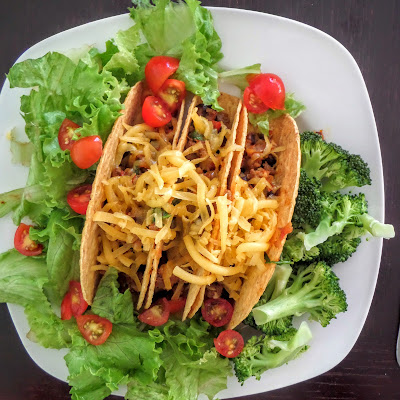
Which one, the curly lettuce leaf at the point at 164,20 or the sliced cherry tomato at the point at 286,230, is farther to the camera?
the curly lettuce leaf at the point at 164,20

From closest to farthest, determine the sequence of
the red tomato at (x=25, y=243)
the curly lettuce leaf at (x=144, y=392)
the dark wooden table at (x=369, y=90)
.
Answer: the curly lettuce leaf at (x=144, y=392) < the red tomato at (x=25, y=243) < the dark wooden table at (x=369, y=90)

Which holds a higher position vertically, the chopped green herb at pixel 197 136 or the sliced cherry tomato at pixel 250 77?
the sliced cherry tomato at pixel 250 77

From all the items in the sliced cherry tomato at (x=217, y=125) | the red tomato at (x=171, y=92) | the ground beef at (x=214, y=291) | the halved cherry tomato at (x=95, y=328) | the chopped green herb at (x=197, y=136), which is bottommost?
the halved cherry tomato at (x=95, y=328)

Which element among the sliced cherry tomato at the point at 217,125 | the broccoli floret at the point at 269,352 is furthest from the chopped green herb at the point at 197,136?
the broccoli floret at the point at 269,352

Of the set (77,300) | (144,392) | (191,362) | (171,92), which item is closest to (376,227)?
(191,362)

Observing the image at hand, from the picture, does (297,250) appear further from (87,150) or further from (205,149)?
(87,150)

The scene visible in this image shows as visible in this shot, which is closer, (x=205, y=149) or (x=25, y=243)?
(x=205, y=149)

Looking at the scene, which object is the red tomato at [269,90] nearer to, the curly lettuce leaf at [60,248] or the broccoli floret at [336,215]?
the broccoli floret at [336,215]

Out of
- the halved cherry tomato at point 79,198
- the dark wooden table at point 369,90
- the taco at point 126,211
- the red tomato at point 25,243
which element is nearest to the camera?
the taco at point 126,211
